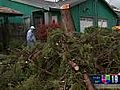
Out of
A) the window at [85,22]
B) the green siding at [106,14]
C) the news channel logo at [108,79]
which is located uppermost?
the green siding at [106,14]

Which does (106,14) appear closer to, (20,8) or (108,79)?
(20,8)

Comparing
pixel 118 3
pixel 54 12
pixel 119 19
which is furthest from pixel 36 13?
pixel 118 3

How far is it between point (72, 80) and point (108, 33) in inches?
83.5

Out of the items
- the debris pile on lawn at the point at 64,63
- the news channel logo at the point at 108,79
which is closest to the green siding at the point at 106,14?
the debris pile on lawn at the point at 64,63

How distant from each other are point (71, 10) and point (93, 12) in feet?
11.8

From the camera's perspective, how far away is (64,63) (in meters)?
6.77

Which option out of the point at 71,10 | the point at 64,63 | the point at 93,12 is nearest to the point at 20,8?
the point at 71,10

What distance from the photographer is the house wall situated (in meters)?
24.9

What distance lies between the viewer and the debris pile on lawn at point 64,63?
6527 mm

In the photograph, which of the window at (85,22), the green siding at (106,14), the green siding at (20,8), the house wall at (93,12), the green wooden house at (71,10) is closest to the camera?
the green wooden house at (71,10)

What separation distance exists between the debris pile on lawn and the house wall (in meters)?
15.5

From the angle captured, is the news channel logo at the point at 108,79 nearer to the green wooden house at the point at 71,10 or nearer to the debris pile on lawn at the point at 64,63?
the debris pile on lawn at the point at 64,63

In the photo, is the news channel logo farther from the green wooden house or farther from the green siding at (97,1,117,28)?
the green siding at (97,1,117,28)

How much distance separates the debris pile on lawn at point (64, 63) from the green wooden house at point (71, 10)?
1294 cm
